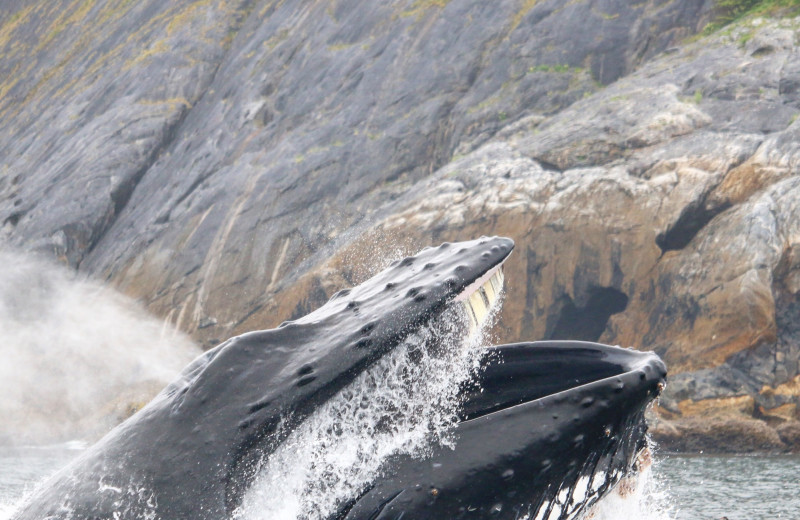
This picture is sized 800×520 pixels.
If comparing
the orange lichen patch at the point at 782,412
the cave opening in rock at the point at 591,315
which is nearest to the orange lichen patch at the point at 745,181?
the cave opening in rock at the point at 591,315

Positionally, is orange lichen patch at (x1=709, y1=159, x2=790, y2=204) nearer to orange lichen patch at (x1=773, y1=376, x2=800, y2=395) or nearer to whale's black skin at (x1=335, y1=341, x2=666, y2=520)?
orange lichen patch at (x1=773, y1=376, x2=800, y2=395)

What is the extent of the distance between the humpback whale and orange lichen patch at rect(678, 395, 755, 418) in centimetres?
1611

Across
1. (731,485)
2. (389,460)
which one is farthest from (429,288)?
(731,485)

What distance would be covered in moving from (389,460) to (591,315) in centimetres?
2024

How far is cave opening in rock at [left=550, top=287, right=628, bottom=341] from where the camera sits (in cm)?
2184

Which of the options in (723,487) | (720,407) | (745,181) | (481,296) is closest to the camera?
(481,296)

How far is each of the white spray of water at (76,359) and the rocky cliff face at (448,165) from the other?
1120mm

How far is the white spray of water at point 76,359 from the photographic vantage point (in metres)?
28.6

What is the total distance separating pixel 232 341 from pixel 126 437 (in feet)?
1.51

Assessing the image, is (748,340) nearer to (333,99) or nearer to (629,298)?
(629,298)

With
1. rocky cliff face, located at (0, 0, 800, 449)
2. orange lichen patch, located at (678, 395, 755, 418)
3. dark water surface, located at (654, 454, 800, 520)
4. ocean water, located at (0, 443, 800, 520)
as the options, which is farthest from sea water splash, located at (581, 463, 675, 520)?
orange lichen patch, located at (678, 395, 755, 418)

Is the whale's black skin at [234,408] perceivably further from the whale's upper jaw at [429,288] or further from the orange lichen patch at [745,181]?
the orange lichen patch at [745,181]

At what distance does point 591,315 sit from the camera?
22406 millimetres

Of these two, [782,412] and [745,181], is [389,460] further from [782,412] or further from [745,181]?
[745,181]
